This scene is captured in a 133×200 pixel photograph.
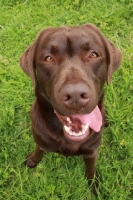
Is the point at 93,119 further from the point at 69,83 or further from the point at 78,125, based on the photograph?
the point at 69,83

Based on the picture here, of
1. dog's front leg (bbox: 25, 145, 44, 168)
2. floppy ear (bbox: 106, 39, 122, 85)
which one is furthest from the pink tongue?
dog's front leg (bbox: 25, 145, 44, 168)

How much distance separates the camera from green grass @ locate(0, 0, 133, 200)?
10.1 feet

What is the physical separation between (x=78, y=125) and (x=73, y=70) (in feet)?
1.49

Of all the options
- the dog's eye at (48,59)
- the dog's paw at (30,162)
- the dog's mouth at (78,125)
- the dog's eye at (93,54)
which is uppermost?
the dog's eye at (93,54)

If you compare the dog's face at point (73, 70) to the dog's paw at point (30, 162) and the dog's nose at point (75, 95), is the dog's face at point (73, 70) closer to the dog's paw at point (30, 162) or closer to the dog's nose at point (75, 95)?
the dog's nose at point (75, 95)

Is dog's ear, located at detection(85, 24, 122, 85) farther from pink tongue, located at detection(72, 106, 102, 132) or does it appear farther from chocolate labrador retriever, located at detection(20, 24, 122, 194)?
pink tongue, located at detection(72, 106, 102, 132)

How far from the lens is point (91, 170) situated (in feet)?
9.68

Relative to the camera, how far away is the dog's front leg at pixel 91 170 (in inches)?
108

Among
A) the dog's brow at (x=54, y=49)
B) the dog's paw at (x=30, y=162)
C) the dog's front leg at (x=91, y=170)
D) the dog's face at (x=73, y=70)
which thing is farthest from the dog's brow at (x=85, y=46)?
the dog's paw at (x=30, y=162)

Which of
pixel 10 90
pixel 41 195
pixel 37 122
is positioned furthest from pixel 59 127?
pixel 10 90

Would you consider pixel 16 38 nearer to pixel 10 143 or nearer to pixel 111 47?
pixel 10 143

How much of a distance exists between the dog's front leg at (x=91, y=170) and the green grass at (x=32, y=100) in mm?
60

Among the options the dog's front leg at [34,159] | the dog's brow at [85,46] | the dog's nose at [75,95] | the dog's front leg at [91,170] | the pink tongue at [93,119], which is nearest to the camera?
the dog's nose at [75,95]

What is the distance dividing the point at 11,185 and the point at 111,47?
1690 millimetres
